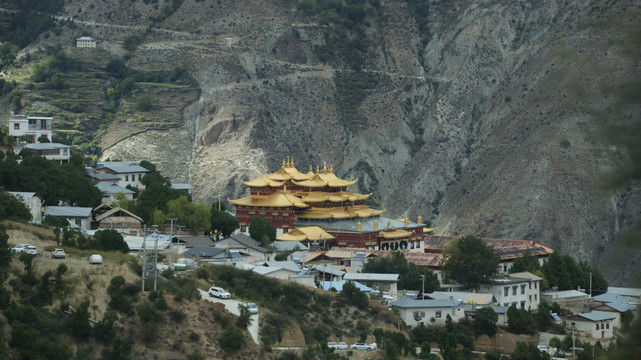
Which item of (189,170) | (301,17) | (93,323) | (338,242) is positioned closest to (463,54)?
(301,17)

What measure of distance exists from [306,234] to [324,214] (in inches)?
267

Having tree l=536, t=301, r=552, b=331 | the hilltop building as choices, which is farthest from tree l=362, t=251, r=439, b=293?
the hilltop building

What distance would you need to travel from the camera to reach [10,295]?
51.8 meters

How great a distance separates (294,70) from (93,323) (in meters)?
135

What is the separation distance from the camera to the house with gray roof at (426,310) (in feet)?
257

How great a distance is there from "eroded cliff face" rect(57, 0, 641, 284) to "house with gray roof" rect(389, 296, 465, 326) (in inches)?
2586

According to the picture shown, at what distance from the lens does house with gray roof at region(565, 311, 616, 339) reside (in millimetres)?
86000

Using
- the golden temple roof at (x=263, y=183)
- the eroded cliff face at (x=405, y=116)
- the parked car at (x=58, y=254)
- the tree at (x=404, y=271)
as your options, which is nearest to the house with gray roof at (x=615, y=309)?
the tree at (x=404, y=271)

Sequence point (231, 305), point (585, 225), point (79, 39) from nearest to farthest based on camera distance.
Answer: point (231, 305) < point (585, 225) < point (79, 39)

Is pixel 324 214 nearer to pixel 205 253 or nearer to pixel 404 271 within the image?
pixel 404 271

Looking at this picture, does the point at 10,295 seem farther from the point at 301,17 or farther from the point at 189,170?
the point at 301,17

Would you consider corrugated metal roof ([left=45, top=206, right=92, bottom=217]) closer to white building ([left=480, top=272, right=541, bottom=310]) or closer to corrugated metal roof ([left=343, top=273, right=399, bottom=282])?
corrugated metal roof ([left=343, top=273, right=399, bottom=282])

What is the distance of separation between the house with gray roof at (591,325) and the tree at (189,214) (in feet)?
101

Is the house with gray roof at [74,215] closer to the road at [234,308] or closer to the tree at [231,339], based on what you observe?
the road at [234,308]
